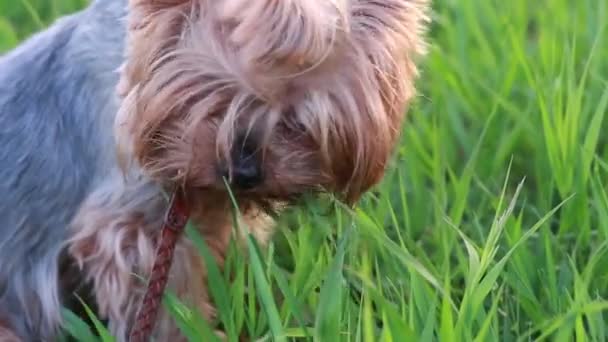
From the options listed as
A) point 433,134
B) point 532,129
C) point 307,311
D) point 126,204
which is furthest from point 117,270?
point 532,129

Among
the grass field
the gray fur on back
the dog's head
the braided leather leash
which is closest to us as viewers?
the dog's head

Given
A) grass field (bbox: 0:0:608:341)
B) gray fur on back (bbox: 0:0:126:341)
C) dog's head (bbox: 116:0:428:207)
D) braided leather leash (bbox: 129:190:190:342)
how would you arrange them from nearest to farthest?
dog's head (bbox: 116:0:428:207) < grass field (bbox: 0:0:608:341) < braided leather leash (bbox: 129:190:190:342) < gray fur on back (bbox: 0:0:126:341)

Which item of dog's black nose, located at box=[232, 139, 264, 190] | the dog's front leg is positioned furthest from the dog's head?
the dog's front leg

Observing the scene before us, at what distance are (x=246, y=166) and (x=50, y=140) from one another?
67 cm

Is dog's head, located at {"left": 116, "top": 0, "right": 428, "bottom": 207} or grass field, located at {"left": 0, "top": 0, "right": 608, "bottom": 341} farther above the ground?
dog's head, located at {"left": 116, "top": 0, "right": 428, "bottom": 207}

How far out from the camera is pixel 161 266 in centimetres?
269

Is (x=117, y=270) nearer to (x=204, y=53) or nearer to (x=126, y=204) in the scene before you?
(x=126, y=204)

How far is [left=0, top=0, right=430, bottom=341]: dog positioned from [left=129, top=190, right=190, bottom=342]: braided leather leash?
42 millimetres

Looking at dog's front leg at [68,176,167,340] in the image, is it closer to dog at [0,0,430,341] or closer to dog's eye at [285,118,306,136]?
dog at [0,0,430,341]

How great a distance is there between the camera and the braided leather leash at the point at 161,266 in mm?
2678

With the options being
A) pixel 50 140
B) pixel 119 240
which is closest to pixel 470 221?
pixel 119 240

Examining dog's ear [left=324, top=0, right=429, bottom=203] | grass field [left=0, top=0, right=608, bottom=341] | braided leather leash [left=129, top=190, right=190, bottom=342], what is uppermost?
dog's ear [left=324, top=0, right=429, bottom=203]

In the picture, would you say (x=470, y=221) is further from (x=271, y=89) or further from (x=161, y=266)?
(x=271, y=89)

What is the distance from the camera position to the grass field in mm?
2531
